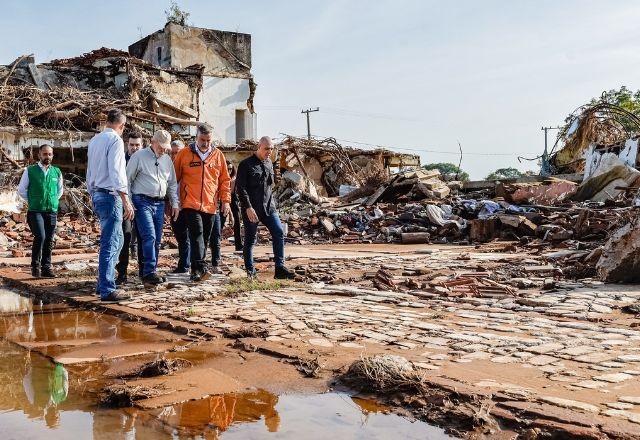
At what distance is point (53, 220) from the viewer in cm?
887

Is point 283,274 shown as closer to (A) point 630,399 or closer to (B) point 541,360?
(B) point 541,360

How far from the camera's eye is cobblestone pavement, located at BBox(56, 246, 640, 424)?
11.5ft

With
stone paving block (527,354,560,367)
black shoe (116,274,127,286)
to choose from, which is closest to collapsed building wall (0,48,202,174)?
black shoe (116,274,127,286)

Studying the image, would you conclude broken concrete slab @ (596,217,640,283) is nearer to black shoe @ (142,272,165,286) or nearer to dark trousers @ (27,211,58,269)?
black shoe @ (142,272,165,286)

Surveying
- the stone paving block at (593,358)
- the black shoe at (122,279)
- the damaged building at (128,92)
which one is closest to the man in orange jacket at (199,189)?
the black shoe at (122,279)

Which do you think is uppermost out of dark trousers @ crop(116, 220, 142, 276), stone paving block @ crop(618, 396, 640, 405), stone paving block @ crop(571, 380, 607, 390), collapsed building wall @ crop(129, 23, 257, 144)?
collapsed building wall @ crop(129, 23, 257, 144)

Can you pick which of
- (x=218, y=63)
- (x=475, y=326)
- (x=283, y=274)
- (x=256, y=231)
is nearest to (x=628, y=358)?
(x=475, y=326)

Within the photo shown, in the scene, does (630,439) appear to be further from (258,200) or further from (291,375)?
(258,200)

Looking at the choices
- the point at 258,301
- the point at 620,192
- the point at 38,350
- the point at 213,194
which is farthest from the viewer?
the point at 620,192

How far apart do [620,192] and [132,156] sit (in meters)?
15.7

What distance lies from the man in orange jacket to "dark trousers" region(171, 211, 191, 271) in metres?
0.25

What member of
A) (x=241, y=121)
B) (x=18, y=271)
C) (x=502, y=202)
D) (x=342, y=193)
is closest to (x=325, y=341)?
(x=18, y=271)

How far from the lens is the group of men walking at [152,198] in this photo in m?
6.66

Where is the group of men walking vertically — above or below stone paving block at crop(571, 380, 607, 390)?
above
